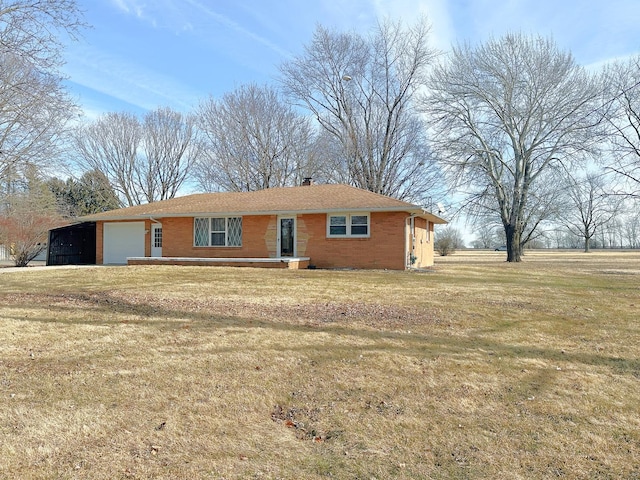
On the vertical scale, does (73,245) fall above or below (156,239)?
below

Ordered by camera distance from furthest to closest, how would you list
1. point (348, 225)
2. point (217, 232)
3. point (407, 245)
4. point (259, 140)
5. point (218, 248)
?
point (259, 140) → point (217, 232) → point (218, 248) → point (348, 225) → point (407, 245)

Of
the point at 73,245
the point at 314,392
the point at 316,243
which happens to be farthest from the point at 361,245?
the point at 73,245

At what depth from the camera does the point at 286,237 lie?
18766mm

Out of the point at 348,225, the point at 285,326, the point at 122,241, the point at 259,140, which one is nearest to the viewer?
the point at 285,326

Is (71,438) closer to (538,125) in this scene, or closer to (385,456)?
(385,456)

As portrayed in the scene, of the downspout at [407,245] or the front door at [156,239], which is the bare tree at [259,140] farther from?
the downspout at [407,245]

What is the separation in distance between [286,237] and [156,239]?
689 cm

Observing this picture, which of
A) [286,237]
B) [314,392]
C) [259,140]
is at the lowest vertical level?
[314,392]

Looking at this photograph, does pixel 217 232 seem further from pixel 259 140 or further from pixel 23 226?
pixel 259 140

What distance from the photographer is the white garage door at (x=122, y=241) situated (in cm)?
2127

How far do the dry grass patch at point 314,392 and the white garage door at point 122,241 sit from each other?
45.0ft

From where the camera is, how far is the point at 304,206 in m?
18.0

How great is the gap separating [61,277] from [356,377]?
40.0ft

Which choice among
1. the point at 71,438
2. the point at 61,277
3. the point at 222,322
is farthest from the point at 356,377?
the point at 61,277
